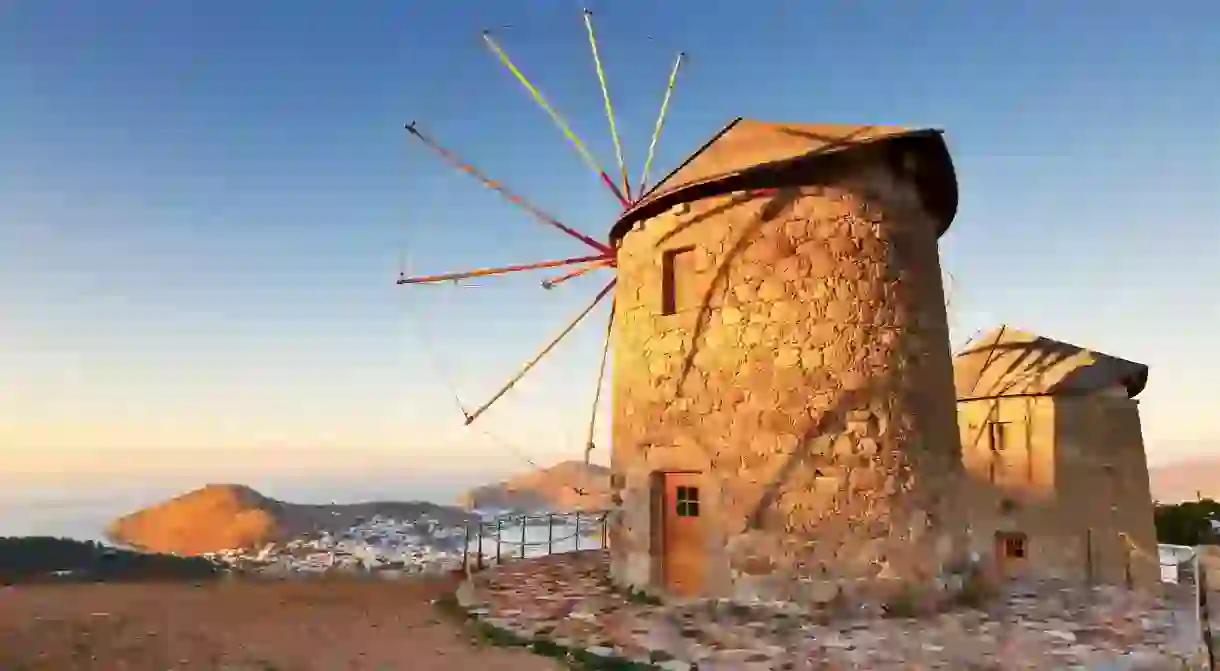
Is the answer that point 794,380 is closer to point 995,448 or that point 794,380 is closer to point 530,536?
point 530,536

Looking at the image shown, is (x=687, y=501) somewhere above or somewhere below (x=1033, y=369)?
below

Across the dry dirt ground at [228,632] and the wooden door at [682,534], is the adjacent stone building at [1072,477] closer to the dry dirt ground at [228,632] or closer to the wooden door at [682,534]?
A: the wooden door at [682,534]

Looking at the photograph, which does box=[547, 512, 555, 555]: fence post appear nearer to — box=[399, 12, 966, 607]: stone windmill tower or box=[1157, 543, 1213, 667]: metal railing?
box=[399, 12, 966, 607]: stone windmill tower

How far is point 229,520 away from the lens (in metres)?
23.8

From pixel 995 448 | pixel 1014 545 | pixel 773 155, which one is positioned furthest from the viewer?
pixel 995 448

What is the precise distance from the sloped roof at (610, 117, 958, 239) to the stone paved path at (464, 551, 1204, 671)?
5.17 meters

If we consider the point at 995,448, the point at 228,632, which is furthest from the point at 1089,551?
the point at 228,632

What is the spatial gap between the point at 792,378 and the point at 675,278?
220cm

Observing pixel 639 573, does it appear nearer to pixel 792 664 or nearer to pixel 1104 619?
pixel 792 664

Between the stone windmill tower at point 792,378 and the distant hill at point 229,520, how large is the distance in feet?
46.6

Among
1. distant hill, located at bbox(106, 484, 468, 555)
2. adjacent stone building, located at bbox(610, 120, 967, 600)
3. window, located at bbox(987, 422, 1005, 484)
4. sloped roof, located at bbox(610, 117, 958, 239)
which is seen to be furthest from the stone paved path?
distant hill, located at bbox(106, 484, 468, 555)

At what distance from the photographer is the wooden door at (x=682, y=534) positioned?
9.35m

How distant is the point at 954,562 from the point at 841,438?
2244 millimetres

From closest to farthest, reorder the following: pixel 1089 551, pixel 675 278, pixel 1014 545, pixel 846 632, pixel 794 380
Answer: pixel 846 632
pixel 794 380
pixel 675 278
pixel 1089 551
pixel 1014 545
